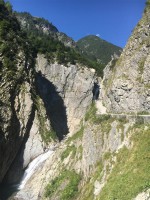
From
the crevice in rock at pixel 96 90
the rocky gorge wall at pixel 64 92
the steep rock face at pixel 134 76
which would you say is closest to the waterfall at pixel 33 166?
the steep rock face at pixel 134 76

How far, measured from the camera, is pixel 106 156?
36656 millimetres

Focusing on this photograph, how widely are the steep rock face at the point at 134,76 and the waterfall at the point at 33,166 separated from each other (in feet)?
42.1

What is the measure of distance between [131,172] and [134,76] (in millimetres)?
20517

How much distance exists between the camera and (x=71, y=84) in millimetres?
85062

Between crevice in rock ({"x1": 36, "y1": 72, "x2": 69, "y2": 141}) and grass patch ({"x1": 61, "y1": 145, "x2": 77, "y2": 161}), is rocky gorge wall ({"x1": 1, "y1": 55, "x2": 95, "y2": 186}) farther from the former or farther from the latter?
grass patch ({"x1": 61, "y1": 145, "x2": 77, "y2": 161})

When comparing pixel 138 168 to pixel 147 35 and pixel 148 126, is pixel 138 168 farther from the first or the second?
pixel 147 35

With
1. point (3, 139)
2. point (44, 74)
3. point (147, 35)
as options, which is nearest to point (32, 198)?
point (3, 139)

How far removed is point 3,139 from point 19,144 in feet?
19.1

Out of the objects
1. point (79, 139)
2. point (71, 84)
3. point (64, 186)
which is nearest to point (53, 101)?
point (71, 84)

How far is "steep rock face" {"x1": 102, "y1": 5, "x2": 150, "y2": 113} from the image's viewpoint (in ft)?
147

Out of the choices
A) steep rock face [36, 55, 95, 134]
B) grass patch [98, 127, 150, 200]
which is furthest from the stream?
steep rock face [36, 55, 95, 134]

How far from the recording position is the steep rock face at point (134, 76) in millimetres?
44728

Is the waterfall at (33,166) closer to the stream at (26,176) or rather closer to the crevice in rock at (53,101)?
the stream at (26,176)

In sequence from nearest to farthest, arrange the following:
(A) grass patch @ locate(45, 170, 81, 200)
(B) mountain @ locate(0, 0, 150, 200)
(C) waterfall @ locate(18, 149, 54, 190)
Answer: (B) mountain @ locate(0, 0, 150, 200)
(A) grass patch @ locate(45, 170, 81, 200)
(C) waterfall @ locate(18, 149, 54, 190)
